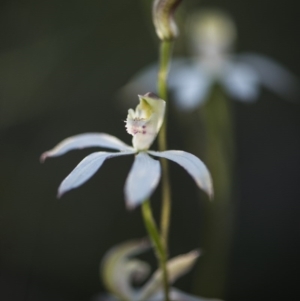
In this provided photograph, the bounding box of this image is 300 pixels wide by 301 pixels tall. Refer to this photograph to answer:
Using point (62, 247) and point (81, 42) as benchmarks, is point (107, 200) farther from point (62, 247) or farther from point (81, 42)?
point (81, 42)

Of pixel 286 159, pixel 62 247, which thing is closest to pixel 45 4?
pixel 62 247

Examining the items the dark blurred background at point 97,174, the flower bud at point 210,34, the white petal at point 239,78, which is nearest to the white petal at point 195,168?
the white petal at point 239,78

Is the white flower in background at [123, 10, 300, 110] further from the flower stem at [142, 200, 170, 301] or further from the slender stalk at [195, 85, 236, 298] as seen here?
the flower stem at [142, 200, 170, 301]

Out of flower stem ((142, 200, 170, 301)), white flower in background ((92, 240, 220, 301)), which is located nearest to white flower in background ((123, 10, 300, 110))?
white flower in background ((92, 240, 220, 301))

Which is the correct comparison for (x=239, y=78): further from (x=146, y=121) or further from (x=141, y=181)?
(x=141, y=181)

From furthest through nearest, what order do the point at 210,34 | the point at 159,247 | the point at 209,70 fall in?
the point at 210,34 < the point at 209,70 < the point at 159,247

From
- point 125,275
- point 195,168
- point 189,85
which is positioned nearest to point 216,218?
point 189,85
